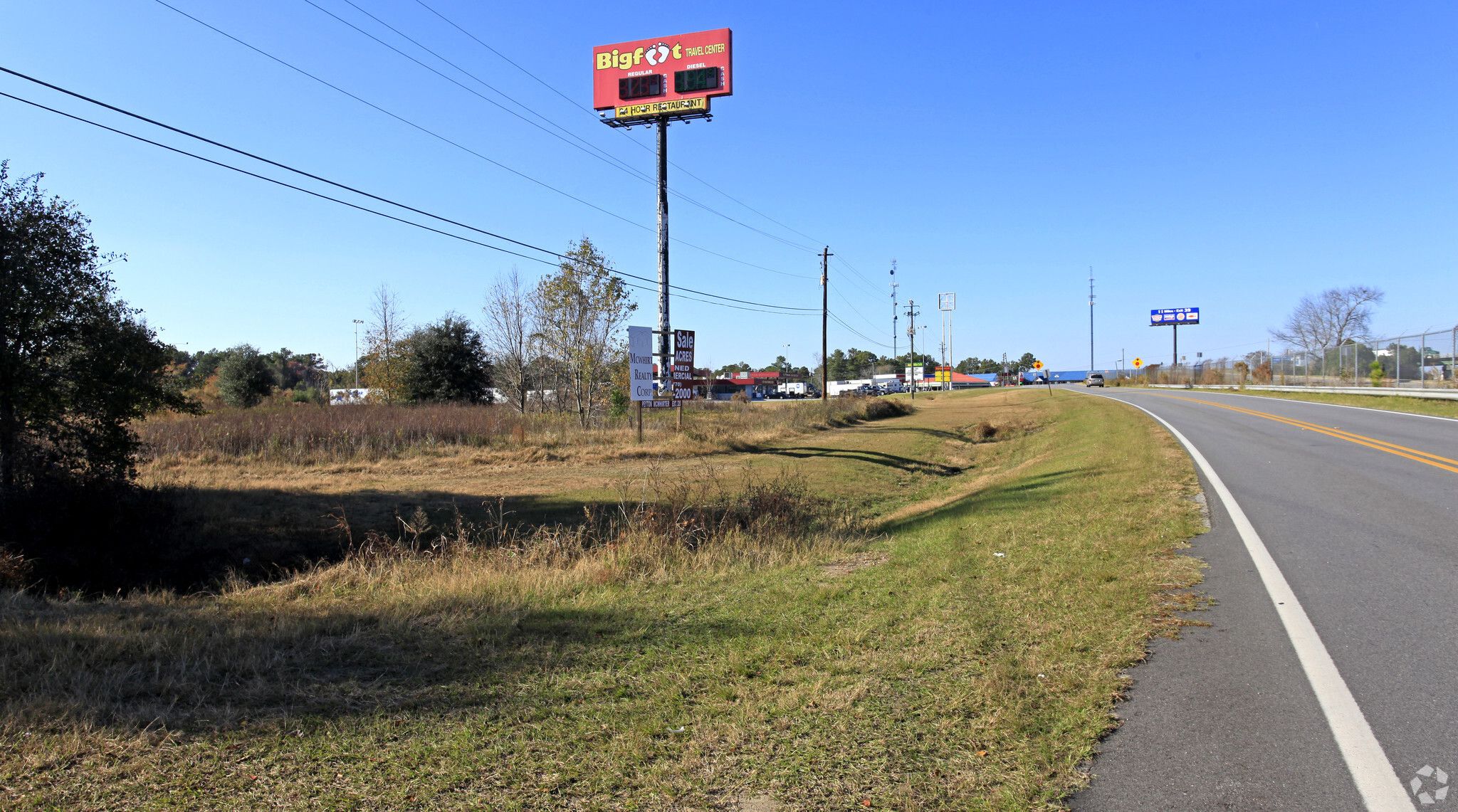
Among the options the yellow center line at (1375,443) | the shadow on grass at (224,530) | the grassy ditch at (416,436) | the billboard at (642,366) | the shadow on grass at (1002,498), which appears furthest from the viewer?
the billboard at (642,366)

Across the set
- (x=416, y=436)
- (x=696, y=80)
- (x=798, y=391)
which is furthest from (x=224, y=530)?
(x=798, y=391)

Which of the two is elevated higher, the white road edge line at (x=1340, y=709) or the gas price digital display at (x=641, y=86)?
the gas price digital display at (x=641, y=86)

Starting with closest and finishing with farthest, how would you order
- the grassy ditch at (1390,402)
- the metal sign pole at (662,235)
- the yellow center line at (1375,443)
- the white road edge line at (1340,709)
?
the white road edge line at (1340,709)
the yellow center line at (1375,443)
the grassy ditch at (1390,402)
the metal sign pole at (662,235)

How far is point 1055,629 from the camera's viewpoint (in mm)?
5359

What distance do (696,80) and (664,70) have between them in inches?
76.5

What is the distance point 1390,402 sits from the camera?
1051 inches

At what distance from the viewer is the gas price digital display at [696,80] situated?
3881 cm

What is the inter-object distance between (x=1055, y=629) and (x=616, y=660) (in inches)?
126

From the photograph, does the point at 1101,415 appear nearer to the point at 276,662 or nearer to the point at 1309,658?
the point at 1309,658

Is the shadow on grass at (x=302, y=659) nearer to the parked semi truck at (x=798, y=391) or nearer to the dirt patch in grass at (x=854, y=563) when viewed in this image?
the dirt patch in grass at (x=854, y=563)

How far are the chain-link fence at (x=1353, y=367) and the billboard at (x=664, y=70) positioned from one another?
32391 mm

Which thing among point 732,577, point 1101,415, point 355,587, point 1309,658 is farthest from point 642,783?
point 1101,415

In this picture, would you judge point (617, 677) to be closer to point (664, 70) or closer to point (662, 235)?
point (662, 235)

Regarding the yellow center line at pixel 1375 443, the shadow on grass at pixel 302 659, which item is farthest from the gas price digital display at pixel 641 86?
the shadow on grass at pixel 302 659
